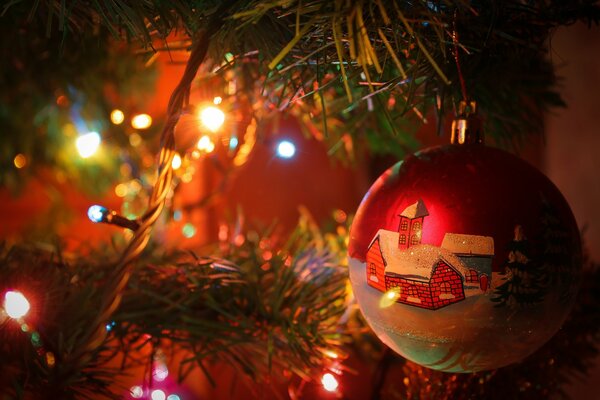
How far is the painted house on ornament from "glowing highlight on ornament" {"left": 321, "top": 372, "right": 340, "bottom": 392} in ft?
0.76

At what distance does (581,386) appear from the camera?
0.82 metres

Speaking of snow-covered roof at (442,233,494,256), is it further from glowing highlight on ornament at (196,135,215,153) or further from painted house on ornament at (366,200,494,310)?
glowing highlight on ornament at (196,135,215,153)

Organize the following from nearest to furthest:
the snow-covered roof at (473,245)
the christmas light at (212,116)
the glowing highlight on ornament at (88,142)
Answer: the snow-covered roof at (473,245), the christmas light at (212,116), the glowing highlight on ornament at (88,142)

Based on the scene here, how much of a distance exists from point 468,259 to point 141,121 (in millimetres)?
629

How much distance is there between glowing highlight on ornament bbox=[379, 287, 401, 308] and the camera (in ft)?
1.24

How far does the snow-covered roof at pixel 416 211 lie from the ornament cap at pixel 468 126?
0.27ft

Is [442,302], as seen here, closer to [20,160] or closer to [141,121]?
[141,121]

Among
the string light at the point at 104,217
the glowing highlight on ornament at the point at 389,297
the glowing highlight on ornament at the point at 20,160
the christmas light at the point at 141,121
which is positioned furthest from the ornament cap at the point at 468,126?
the glowing highlight on ornament at the point at 20,160

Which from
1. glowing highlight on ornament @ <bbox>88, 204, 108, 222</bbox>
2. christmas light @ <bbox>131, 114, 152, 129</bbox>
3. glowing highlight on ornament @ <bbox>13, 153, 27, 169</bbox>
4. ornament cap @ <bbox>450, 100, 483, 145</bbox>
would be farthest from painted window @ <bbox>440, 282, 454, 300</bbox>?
glowing highlight on ornament @ <bbox>13, 153, 27, 169</bbox>

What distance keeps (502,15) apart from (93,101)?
647mm

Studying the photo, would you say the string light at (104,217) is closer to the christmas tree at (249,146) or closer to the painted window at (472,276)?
the christmas tree at (249,146)

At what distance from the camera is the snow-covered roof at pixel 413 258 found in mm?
358

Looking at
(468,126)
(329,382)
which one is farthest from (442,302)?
(329,382)

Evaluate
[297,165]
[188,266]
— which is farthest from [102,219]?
[297,165]
